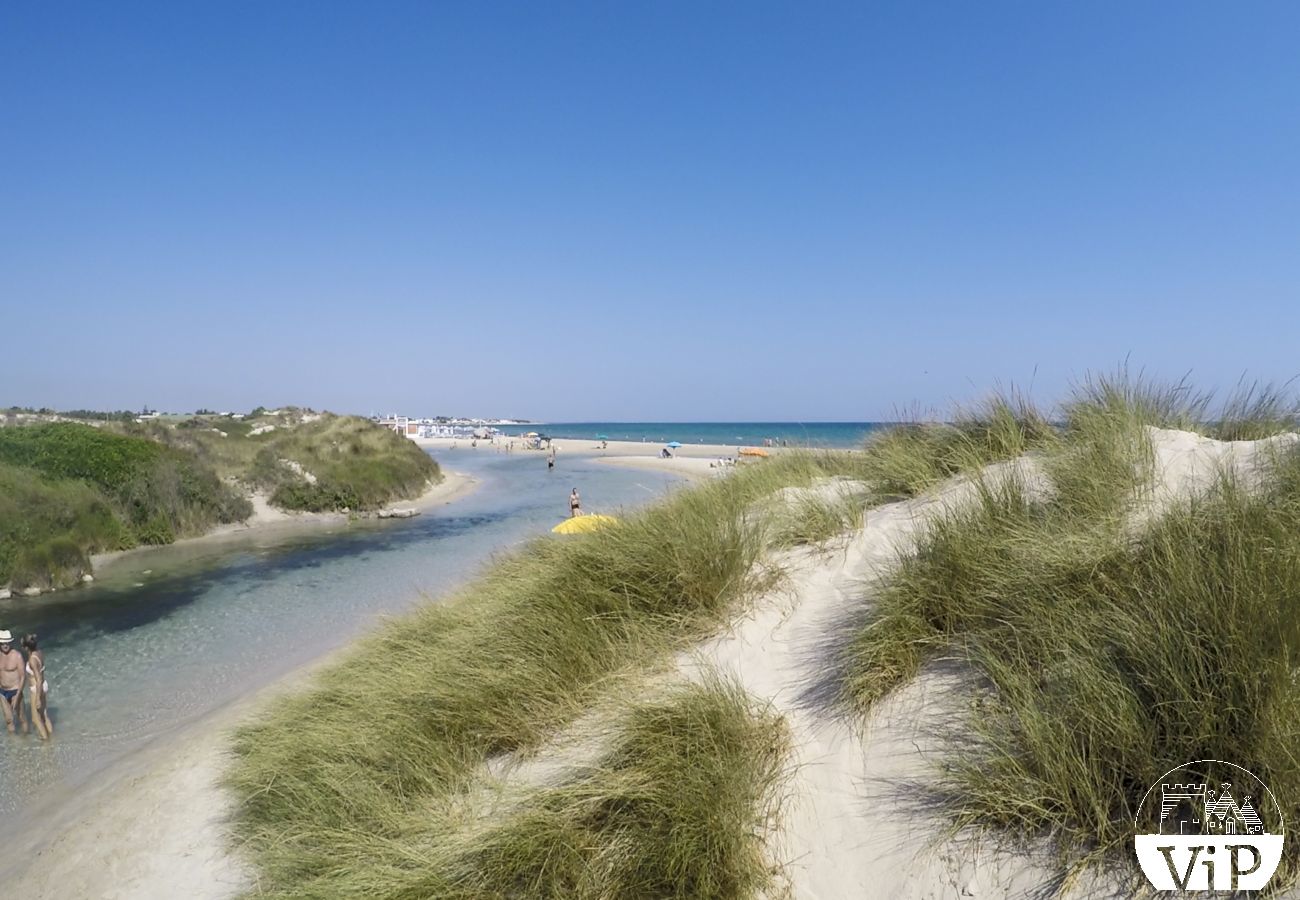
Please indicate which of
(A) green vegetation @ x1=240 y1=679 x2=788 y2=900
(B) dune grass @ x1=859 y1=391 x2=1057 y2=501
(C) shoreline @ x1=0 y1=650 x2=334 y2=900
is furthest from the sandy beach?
(A) green vegetation @ x1=240 y1=679 x2=788 y2=900

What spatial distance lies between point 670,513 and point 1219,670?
15.5 ft

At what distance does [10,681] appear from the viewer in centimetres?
824

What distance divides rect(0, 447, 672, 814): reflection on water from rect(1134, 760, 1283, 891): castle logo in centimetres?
755

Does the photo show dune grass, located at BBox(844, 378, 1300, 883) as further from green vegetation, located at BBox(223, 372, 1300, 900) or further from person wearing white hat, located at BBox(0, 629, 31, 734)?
person wearing white hat, located at BBox(0, 629, 31, 734)

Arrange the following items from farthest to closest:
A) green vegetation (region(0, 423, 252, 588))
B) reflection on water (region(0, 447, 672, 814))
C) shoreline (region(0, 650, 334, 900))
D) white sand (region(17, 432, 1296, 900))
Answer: green vegetation (region(0, 423, 252, 588))
reflection on water (region(0, 447, 672, 814))
shoreline (region(0, 650, 334, 900))
white sand (region(17, 432, 1296, 900))

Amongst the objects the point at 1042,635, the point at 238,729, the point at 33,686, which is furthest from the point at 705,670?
the point at 33,686

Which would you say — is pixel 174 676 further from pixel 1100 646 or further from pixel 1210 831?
pixel 1210 831

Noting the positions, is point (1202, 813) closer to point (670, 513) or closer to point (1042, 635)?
point (1042, 635)

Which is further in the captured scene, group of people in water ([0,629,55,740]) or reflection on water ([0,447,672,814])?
reflection on water ([0,447,672,814])

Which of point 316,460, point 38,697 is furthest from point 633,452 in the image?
point 38,697

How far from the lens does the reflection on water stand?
8.41 metres

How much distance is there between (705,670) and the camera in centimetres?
470

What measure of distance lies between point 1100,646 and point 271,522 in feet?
94.4

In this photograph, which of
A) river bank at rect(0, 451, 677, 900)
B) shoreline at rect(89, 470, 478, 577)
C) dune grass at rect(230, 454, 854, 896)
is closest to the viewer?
dune grass at rect(230, 454, 854, 896)
